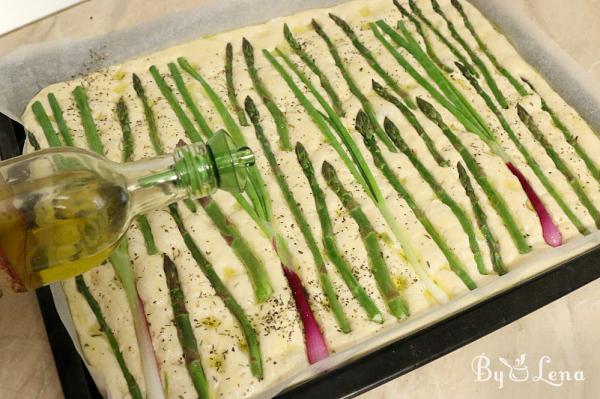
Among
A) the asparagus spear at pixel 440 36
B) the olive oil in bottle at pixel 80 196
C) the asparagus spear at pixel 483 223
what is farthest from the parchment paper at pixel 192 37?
the olive oil in bottle at pixel 80 196

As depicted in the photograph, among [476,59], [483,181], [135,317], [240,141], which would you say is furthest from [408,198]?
[135,317]

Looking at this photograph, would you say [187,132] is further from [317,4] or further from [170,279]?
[317,4]

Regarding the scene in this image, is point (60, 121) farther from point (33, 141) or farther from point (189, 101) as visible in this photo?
point (189, 101)

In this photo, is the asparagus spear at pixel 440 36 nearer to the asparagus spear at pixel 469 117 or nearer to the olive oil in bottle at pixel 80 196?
the asparagus spear at pixel 469 117

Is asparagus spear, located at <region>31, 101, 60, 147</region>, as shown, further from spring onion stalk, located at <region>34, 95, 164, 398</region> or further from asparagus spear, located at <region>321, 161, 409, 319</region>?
asparagus spear, located at <region>321, 161, 409, 319</region>

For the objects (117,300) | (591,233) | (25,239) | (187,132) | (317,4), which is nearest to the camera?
(25,239)

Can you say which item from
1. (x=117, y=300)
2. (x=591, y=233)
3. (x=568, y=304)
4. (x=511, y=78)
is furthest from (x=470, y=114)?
(x=117, y=300)
